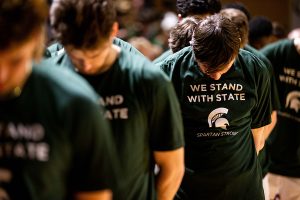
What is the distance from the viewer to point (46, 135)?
1.34 metres

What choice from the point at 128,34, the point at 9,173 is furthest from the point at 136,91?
the point at 128,34

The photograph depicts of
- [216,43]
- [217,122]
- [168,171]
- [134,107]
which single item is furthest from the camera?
[217,122]

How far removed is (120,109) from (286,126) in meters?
1.72

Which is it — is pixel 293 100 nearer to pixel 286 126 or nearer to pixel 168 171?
pixel 286 126

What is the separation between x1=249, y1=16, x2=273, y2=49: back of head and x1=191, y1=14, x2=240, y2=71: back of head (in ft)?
5.18

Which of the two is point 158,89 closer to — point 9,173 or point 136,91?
point 136,91

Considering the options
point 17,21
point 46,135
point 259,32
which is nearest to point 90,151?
point 46,135

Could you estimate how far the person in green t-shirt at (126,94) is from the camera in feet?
5.17

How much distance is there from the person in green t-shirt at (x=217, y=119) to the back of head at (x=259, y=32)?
52.3 inches

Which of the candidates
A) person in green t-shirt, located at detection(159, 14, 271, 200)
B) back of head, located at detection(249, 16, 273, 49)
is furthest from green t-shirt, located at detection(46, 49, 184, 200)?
back of head, located at detection(249, 16, 273, 49)

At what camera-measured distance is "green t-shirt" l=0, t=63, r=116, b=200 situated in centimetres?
134

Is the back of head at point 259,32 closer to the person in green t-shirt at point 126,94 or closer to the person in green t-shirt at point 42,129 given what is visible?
the person in green t-shirt at point 126,94

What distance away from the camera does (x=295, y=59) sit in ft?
9.97

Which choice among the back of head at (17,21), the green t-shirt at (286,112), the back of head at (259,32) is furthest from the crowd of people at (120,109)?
the back of head at (259,32)
